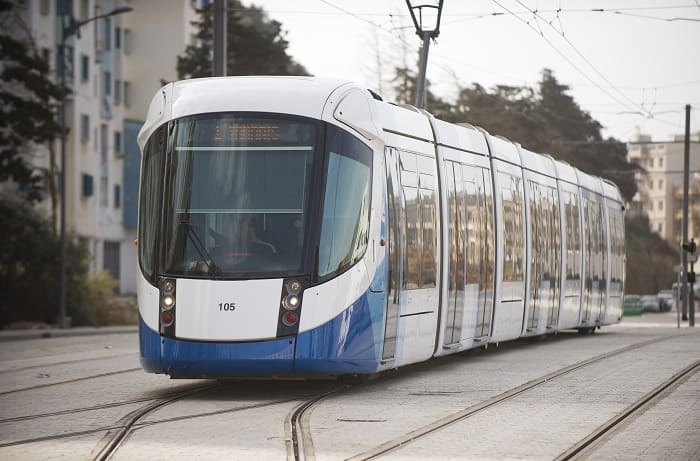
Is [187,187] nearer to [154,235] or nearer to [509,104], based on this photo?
[154,235]

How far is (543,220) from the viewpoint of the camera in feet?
86.3

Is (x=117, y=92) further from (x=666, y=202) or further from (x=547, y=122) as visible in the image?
(x=666, y=202)

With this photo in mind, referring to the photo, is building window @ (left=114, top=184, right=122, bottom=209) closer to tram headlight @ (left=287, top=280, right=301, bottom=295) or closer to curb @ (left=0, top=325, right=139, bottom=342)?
curb @ (left=0, top=325, right=139, bottom=342)

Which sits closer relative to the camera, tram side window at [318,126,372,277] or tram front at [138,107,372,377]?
tram front at [138,107,372,377]

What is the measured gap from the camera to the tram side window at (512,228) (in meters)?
22.9

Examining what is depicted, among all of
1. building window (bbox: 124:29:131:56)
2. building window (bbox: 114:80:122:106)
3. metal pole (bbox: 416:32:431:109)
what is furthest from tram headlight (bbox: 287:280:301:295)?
building window (bbox: 124:29:131:56)

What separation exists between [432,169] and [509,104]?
207 feet

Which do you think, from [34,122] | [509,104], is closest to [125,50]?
[509,104]

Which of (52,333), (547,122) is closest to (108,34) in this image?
(547,122)

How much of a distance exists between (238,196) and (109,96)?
61.7 m

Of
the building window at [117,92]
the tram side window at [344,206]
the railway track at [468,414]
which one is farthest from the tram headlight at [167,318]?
the building window at [117,92]

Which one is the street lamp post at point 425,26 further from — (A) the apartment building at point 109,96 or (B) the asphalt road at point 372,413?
(A) the apartment building at point 109,96

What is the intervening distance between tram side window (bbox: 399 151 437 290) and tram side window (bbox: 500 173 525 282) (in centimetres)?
440

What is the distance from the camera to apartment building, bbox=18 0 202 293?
Answer: 66500 millimetres
